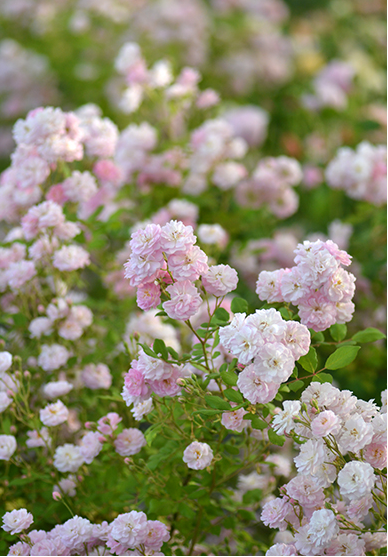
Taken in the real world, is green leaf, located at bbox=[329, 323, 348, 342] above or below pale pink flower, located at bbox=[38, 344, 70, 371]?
above

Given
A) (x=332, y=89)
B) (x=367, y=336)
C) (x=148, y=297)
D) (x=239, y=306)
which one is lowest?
(x=332, y=89)

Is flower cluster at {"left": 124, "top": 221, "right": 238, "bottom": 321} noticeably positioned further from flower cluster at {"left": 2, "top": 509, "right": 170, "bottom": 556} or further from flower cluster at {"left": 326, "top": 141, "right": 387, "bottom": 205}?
flower cluster at {"left": 326, "top": 141, "right": 387, "bottom": 205}

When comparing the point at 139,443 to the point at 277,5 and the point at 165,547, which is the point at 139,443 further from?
the point at 277,5

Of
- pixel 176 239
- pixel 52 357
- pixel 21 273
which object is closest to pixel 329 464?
pixel 176 239

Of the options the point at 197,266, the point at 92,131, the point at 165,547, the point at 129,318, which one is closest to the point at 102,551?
the point at 165,547

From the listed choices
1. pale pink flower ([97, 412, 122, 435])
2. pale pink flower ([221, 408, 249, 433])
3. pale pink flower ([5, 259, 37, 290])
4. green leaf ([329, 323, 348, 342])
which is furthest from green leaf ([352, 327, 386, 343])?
pale pink flower ([5, 259, 37, 290])

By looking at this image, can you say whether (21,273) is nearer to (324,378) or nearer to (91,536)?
(91,536)

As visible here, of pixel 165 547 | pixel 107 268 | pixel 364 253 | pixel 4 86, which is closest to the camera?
pixel 165 547
